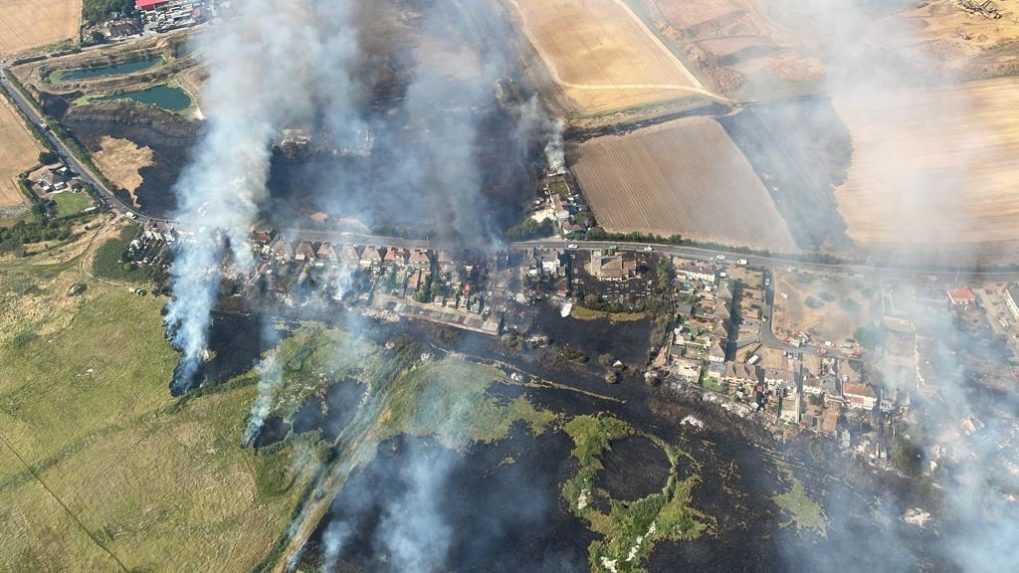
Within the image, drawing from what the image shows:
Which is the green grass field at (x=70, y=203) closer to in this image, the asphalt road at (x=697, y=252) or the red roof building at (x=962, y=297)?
the asphalt road at (x=697, y=252)

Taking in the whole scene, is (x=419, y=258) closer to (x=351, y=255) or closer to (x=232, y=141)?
(x=351, y=255)

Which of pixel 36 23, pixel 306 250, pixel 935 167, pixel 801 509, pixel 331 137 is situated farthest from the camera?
pixel 36 23

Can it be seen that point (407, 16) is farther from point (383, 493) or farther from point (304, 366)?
point (383, 493)

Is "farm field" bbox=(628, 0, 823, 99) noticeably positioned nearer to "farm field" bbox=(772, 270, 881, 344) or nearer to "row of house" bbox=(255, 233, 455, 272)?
"farm field" bbox=(772, 270, 881, 344)

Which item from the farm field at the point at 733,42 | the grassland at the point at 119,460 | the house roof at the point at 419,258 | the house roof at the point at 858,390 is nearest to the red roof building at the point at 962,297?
the house roof at the point at 858,390

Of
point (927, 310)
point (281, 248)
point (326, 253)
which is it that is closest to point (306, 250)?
point (326, 253)

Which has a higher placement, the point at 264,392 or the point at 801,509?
the point at 801,509

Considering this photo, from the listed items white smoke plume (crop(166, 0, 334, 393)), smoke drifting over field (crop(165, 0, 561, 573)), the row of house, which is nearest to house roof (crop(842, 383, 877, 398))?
smoke drifting over field (crop(165, 0, 561, 573))

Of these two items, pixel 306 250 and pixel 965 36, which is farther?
pixel 965 36

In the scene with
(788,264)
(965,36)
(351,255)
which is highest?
(965,36)
